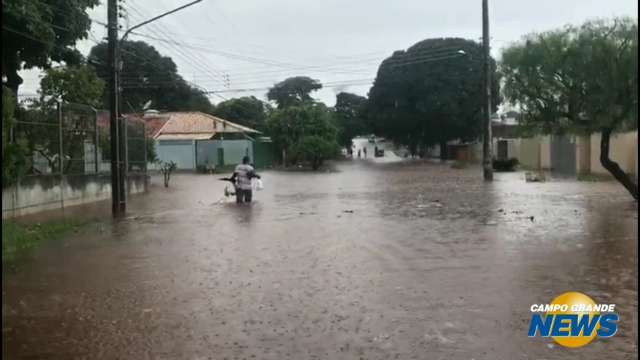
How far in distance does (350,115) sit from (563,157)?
4775 cm

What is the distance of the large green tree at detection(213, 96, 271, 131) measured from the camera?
71312 mm

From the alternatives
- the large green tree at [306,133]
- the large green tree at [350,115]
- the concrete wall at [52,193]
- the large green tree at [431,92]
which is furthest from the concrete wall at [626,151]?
the large green tree at [350,115]

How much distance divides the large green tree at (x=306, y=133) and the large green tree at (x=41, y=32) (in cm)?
2901

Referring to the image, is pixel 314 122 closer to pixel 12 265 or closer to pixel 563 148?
pixel 563 148

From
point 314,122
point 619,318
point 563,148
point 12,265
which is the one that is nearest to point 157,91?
point 314,122

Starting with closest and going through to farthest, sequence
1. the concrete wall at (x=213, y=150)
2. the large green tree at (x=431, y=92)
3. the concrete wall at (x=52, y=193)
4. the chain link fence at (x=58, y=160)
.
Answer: the concrete wall at (x=52, y=193), the chain link fence at (x=58, y=160), the concrete wall at (x=213, y=150), the large green tree at (x=431, y=92)

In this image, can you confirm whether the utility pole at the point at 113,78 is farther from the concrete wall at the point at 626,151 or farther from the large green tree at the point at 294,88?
the large green tree at the point at 294,88

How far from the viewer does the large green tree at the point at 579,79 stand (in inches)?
597

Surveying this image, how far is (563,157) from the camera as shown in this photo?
3691 centimetres

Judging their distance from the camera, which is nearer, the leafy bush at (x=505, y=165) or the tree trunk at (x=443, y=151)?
the leafy bush at (x=505, y=165)

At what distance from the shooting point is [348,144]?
85.0 meters

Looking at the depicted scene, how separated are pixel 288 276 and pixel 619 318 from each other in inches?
156

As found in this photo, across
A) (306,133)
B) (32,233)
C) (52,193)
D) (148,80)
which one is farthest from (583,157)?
(148,80)

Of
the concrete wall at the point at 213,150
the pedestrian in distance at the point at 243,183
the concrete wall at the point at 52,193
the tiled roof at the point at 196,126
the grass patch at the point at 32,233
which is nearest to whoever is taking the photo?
the grass patch at the point at 32,233
